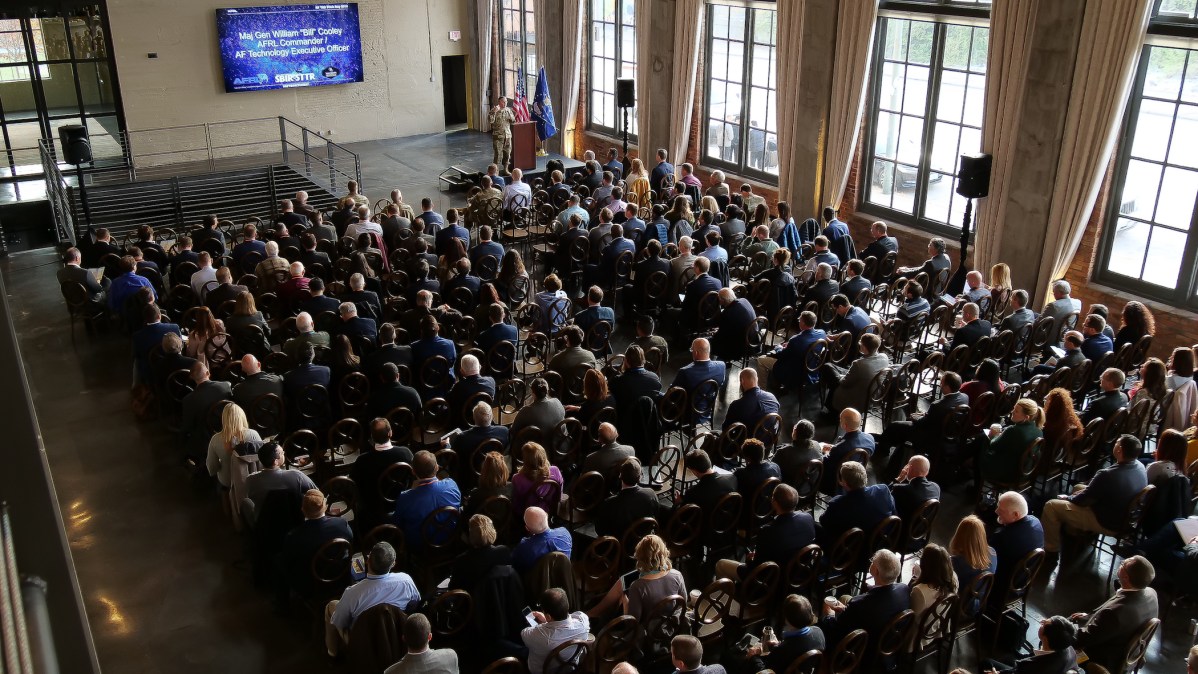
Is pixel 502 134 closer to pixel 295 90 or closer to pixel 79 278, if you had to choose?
pixel 295 90

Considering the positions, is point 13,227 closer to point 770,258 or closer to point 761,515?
point 770,258

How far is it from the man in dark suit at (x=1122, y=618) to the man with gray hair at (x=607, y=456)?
287 centimetres

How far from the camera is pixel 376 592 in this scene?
5355mm

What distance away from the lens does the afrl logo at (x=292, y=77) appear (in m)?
19.4

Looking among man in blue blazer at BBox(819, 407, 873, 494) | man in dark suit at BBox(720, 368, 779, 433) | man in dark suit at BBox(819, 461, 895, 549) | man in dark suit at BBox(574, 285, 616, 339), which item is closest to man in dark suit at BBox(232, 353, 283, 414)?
man in dark suit at BBox(574, 285, 616, 339)

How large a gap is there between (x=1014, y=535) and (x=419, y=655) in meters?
3.47

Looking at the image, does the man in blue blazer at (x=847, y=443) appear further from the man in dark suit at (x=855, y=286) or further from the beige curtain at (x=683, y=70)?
the beige curtain at (x=683, y=70)

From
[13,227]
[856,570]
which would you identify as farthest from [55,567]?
[13,227]

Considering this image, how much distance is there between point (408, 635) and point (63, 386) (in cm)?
681

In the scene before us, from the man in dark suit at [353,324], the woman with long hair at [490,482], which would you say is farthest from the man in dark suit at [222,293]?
the woman with long hair at [490,482]

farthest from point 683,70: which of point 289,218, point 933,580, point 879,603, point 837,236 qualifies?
point 879,603

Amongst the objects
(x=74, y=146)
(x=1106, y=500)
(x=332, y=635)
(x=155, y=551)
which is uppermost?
(x=74, y=146)

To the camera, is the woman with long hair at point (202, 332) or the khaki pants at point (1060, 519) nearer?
the khaki pants at point (1060, 519)

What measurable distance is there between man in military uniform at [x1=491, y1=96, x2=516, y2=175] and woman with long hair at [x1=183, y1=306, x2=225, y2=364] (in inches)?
367
